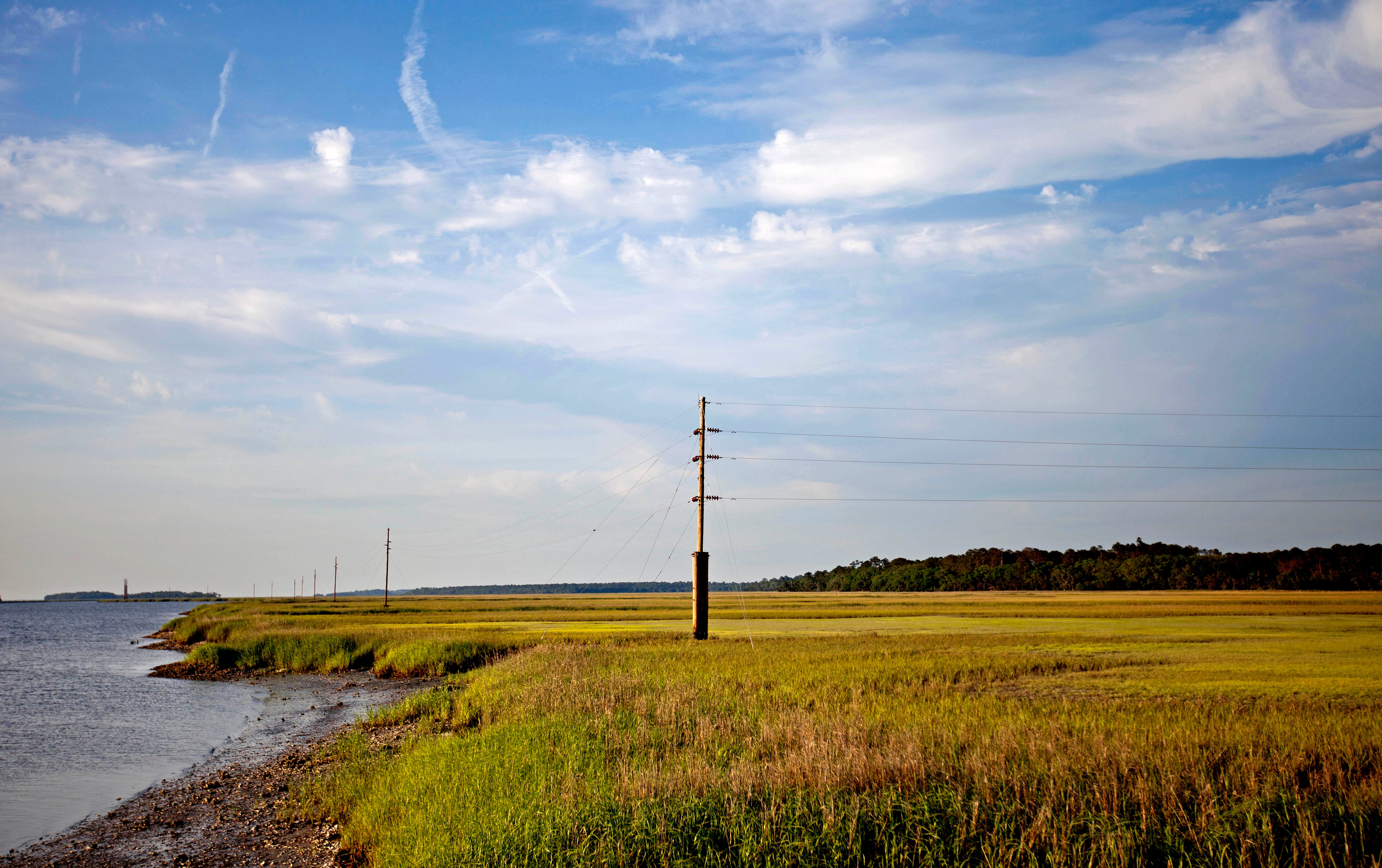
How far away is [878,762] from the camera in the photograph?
10.7m

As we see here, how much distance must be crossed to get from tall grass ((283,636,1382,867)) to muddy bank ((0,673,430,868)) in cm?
86

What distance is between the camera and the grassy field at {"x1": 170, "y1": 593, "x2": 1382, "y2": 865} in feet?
28.7

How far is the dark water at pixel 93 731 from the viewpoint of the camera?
16.9m

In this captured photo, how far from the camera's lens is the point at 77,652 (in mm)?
58219

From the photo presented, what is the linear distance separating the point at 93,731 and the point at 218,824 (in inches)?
613

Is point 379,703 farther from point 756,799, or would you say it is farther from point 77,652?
point 77,652

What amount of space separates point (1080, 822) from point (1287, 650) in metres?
28.6

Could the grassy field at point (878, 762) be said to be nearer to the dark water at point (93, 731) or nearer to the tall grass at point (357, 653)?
the dark water at point (93, 731)

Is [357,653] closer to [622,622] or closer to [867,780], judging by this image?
[622,622]

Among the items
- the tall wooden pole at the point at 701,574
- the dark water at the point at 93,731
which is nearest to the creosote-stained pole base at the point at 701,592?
the tall wooden pole at the point at 701,574

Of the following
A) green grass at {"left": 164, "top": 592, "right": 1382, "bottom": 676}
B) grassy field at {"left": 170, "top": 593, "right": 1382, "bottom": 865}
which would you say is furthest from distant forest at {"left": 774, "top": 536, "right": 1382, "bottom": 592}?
grassy field at {"left": 170, "top": 593, "right": 1382, "bottom": 865}

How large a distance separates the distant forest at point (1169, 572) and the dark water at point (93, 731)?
128649 millimetres

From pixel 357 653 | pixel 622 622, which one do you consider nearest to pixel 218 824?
pixel 357 653

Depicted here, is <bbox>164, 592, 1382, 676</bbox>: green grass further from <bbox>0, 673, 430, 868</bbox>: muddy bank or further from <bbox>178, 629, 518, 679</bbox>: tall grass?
<bbox>0, 673, 430, 868</bbox>: muddy bank
